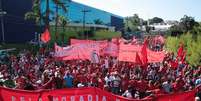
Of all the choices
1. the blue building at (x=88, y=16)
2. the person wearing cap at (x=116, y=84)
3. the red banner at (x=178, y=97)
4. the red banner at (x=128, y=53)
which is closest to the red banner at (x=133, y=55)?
Answer: the red banner at (x=128, y=53)

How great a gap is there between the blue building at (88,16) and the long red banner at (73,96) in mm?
60864

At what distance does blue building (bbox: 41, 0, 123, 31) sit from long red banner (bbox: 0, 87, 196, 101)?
60.9m

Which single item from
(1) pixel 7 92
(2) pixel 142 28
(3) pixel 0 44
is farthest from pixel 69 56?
(2) pixel 142 28

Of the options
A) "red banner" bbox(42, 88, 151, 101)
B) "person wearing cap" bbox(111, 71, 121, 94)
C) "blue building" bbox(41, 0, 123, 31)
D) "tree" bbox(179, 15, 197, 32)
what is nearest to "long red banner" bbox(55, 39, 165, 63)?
"person wearing cap" bbox(111, 71, 121, 94)

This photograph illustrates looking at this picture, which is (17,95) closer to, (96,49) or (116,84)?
(116,84)

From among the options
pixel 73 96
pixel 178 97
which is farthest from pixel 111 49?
pixel 178 97

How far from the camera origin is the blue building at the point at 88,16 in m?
93.3

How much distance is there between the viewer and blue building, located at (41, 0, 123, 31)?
306 ft

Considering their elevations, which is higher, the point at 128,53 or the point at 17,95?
the point at 17,95

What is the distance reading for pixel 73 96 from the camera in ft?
42.0

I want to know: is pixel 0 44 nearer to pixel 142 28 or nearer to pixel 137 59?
pixel 137 59

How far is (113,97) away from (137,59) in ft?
38.5

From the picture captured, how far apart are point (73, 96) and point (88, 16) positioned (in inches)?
3858

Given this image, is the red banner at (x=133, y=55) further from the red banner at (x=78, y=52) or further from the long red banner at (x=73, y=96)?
the long red banner at (x=73, y=96)
